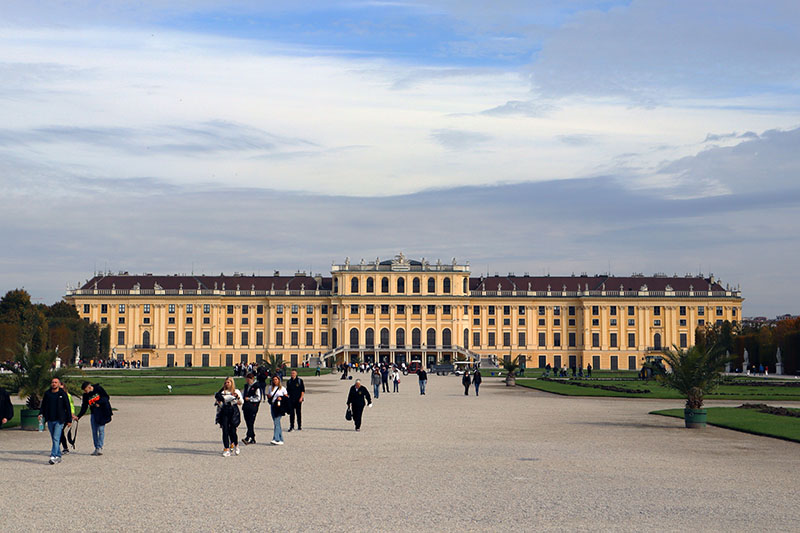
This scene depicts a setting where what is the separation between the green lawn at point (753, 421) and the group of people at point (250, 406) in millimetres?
11467

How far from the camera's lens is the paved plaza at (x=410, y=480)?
1180 centimetres

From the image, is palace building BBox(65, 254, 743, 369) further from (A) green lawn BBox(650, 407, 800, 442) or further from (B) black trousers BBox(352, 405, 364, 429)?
(B) black trousers BBox(352, 405, 364, 429)

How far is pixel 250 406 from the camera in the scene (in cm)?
2023

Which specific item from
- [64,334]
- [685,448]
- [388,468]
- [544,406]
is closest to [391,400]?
[544,406]

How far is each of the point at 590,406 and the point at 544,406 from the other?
176 cm

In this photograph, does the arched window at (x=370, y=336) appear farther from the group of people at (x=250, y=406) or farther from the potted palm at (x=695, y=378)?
the group of people at (x=250, y=406)

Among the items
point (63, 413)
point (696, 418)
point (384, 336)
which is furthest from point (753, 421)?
point (384, 336)

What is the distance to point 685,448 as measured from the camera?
20.0 metres

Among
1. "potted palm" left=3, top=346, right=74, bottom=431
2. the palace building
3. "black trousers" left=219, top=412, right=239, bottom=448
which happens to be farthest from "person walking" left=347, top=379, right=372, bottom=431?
the palace building

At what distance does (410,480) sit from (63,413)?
22.5 feet

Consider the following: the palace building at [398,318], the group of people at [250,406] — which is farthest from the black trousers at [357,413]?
the palace building at [398,318]

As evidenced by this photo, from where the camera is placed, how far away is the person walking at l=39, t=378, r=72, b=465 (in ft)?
55.8

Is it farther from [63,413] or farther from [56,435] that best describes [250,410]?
[56,435]

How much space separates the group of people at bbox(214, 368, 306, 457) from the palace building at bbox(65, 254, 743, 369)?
93.1m
